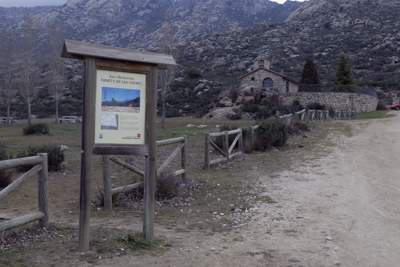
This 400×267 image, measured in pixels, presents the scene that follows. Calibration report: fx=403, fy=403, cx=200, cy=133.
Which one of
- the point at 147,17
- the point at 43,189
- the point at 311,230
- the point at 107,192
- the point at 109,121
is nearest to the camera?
the point at 109,121

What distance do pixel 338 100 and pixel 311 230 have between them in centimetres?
3577

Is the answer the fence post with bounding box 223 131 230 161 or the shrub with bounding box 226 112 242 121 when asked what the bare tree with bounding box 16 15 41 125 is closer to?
the shrub with bounding box 226 112 242 121

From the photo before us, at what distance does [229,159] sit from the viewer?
12.6 metres

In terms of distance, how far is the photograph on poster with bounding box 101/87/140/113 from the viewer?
4.98 m

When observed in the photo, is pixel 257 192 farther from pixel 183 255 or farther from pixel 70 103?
pixel 70 103

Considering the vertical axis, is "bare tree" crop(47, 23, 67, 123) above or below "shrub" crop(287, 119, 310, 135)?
above

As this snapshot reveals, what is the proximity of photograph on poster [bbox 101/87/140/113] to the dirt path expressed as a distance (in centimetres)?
182

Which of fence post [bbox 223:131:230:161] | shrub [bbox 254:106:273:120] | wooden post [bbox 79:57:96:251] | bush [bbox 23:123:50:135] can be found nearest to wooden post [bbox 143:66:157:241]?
wooden post [bbox 79:57:96:251]

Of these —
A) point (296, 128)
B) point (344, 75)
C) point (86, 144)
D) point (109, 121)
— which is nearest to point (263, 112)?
point (344, 75)

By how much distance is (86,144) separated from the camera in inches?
191

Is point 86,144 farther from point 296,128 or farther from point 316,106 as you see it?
point 316,106

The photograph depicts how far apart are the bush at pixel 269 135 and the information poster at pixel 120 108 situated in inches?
372

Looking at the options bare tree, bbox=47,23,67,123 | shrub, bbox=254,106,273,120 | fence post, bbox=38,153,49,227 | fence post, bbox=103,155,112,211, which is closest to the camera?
fence post, bbox=38,153,49,227

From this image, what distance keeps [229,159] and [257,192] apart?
4.02 meters
